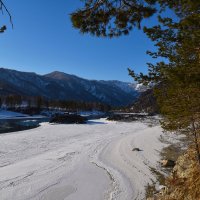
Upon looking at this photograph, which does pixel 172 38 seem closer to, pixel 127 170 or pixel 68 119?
pixel 127 170

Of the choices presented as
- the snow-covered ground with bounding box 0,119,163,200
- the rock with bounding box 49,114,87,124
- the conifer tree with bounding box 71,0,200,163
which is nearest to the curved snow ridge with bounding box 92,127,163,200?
the snow-covered ground with bounding box 0,119,163,200

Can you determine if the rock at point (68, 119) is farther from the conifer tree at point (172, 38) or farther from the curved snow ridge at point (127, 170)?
the conifer tree at point (172, 38)

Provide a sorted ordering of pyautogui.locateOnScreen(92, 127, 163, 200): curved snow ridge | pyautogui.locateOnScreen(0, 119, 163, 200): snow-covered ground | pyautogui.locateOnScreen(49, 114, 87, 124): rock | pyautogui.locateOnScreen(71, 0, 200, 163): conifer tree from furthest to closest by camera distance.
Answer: pyautogui.locateOnScreen(49, 114, 87, 124): rock, pyautogui.locateOnScreen(92, 127, 163, 200): curved snow ridge, pyautogui.locateOnScreen(0, 119, 163, 200): snow-covered ground, pyautogui.locateOnScreen(71, 0, 200, 163): conifer tree

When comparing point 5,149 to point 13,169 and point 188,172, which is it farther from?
point 188,172

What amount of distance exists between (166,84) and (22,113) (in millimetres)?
133066

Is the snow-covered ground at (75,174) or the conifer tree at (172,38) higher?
the conifer tree at (172,38)

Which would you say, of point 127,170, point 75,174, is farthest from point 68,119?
point 75,174

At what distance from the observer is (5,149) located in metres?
30.0

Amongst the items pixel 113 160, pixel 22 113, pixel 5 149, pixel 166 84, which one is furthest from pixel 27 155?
pixel 22 113

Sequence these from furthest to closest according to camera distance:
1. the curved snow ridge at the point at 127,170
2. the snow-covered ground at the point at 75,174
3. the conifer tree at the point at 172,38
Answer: the curved snow ridge at the point at 127,170
the snow-covered ground at the point at 75,174
the conifer tree at the point at 172,38

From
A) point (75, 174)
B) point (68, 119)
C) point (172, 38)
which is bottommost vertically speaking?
point (75, 174)

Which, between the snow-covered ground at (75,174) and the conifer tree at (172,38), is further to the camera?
the snow-covered ground at (75,174)

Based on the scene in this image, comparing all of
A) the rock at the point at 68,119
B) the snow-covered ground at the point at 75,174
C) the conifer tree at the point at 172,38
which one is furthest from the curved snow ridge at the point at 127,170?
the rock at the point at 68,119

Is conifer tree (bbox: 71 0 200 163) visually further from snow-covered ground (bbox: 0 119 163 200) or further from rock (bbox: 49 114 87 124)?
rock (bbox: 49 114 87 124)
